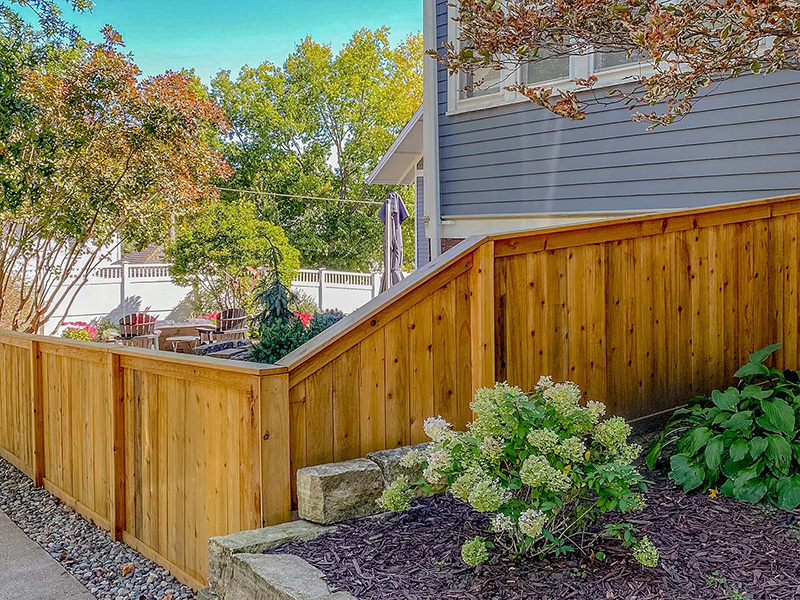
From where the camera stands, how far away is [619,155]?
5984mm

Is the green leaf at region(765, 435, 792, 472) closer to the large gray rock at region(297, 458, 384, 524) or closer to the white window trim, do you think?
the large gray rock at region(297, 458, 384, 524)

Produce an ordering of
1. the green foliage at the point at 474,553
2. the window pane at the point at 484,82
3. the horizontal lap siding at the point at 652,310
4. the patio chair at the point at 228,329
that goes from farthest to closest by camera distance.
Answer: the patio chair at the point at 228,329 → the window pane at the point at 484,82 → the horizontal lap siding at the point at 652,310 → the green foliage at the point at 474,553

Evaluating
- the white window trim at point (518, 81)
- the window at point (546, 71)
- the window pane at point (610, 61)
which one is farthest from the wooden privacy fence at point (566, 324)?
the window at point (546, 71)

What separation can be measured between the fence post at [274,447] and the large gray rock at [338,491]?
0.21ft

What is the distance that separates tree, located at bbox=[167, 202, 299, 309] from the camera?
16.1 metres

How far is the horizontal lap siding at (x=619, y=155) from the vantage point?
16.6ft

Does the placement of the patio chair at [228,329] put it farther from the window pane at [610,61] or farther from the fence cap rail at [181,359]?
the window pane at [610,61]

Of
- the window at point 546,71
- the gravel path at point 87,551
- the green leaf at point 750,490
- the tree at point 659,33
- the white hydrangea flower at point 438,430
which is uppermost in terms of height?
the window at point 546,71

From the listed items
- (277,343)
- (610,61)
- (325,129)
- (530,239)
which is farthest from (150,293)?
(530,239)

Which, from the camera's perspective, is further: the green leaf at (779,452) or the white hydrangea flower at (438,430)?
the green leaf at (779,452)

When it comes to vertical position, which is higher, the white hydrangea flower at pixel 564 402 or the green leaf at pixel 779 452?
the white hydrangea flower at pixel 564 402

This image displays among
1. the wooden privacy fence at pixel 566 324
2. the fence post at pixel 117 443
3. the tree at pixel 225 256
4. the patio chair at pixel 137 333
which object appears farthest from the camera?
the tree at pixel 225 256

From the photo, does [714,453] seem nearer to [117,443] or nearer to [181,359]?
[181,359]

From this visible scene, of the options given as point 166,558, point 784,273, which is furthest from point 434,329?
point 784,273
